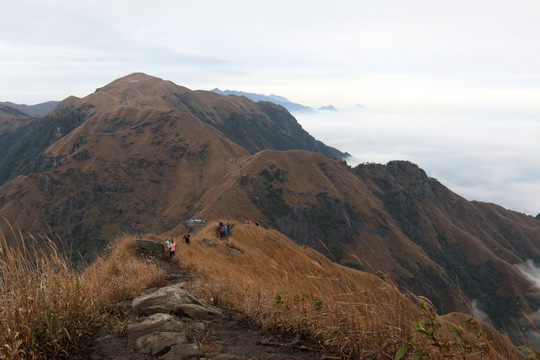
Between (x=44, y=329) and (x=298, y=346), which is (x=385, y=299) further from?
(x=44, y=329)

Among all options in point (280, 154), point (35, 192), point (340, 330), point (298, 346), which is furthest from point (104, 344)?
point (35, 192)

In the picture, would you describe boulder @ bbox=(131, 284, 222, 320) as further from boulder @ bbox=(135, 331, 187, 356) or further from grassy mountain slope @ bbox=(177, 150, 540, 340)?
grassy mountain slope @ bbox=(177, 150, 540, 340)

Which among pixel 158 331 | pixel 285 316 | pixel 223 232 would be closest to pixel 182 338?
pixel 158 331

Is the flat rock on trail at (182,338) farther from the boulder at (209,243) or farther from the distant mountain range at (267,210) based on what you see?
the distant mountain range at (267,210)

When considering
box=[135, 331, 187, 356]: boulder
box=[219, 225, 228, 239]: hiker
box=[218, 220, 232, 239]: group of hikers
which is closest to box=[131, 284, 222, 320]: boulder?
box=[135, 331, 187, 356]: boulder

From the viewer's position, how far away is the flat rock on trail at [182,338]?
12.6 ft

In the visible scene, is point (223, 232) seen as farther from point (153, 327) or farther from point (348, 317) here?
point (348, 317)

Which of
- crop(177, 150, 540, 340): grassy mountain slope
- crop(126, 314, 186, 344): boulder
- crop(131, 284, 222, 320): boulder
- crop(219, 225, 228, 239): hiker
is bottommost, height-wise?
crop(177, 150, 540, 340): grassy mountain slope

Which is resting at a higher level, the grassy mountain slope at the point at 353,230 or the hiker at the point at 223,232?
the hiker at the point at 223,232

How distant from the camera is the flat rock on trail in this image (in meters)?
3.84

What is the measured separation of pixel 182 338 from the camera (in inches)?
161

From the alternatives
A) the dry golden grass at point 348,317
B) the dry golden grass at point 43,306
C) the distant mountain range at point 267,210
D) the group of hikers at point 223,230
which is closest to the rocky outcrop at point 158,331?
the dry golden grass at point 43,306

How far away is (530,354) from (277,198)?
520 feet

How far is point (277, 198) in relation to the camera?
161 metres
